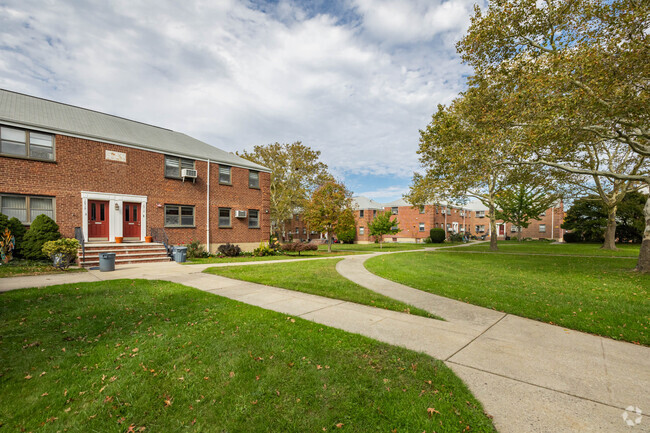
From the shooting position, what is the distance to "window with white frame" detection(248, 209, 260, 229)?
66.6 ft

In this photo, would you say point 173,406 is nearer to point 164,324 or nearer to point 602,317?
point 164,324

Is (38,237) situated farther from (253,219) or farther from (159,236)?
(253,219)

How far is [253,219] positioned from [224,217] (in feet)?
7.35

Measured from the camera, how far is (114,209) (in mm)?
14625

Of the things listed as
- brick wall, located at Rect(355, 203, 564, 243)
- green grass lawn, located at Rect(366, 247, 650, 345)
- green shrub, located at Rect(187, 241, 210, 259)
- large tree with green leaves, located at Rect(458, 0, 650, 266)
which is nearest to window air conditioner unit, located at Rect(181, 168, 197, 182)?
green shrub, located at Rect(187, 241, 210, 259)

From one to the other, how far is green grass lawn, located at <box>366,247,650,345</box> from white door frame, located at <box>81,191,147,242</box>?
42.2ft

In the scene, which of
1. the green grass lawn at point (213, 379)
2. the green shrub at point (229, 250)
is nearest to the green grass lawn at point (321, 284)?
the green grass lawn at point (213, 379)

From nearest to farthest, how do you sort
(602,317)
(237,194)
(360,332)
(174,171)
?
(360,332) → (602,317) → (174,171) → (237,194)

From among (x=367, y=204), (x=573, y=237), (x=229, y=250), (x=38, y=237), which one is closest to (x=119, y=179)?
(x=38, y=237)

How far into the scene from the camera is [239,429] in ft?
8.00

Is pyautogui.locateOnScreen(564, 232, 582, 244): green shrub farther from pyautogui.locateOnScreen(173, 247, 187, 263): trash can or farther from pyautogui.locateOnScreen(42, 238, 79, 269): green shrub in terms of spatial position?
pyautogui.locateOnScreen(42, 238, 79, 269): green shrub

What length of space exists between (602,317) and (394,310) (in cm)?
394

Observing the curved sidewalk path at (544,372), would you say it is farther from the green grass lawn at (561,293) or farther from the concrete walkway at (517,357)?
the green grass lawn at (561,293)

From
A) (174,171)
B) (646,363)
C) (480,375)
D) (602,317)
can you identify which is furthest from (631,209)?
(174,171)
